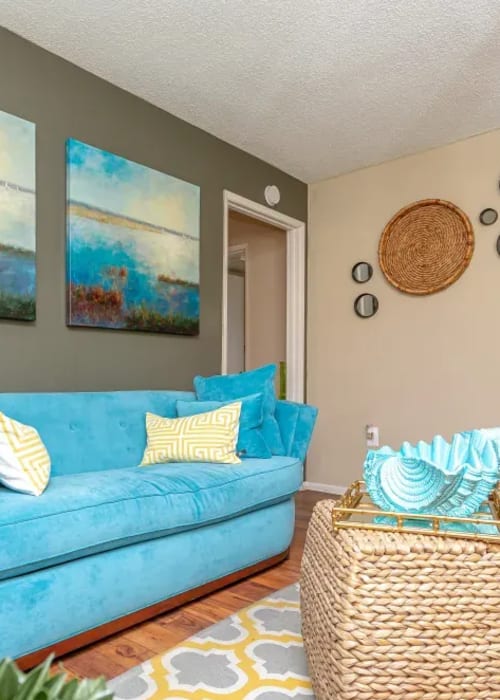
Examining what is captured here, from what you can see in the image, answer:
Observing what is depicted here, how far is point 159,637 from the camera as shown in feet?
5.70

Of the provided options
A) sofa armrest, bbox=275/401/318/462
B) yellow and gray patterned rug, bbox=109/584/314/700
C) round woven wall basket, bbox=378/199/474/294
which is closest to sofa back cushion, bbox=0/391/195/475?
sofa armrest, bbox=275/401/318/462

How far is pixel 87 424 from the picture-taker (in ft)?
7.45

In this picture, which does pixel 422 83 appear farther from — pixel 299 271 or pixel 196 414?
pixel 196 414

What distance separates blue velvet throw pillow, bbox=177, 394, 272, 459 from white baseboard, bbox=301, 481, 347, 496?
1.66 m

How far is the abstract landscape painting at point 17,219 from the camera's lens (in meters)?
2.33

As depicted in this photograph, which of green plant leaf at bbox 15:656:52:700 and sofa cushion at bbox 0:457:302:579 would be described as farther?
sofa cushion at bbox 0:457:302:579

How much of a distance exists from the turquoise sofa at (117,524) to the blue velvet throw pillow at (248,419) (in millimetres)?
76

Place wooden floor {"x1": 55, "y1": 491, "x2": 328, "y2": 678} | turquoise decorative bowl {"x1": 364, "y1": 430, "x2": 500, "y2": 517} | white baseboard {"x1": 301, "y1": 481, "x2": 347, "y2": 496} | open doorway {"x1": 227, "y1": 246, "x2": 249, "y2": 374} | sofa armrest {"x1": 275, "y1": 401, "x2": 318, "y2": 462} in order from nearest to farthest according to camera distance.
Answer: turquoise decorative bowl {"x1": 364, "y1": 430, "x2": 500, "y2": 517} < wooden floor {"x1": 55, "y1": 491, "x2": 328, "y2": 678} < sofa armrest {"x1": 275, "y1": 401, "x2": 318, "y2": 462} < white baseboard {"x1": 301, "y1": 481, "x2": 347, "y2": 496} < open doorway {"x1": 227, "y1": 246, "x2": 249, "y2": 374}

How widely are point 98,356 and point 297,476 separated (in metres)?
1.21

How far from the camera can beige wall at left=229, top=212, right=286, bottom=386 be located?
4594 mm

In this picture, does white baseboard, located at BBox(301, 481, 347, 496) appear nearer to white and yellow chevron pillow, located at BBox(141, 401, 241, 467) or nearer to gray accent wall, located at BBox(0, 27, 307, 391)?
gray accent wall, located at BBox(0, 27, 307, 391)

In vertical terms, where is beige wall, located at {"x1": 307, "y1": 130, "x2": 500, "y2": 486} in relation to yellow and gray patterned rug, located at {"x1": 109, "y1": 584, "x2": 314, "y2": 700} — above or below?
above

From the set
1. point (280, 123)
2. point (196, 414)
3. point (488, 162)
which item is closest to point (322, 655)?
point (196, 414)

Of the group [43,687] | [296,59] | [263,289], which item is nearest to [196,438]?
[43,687]
